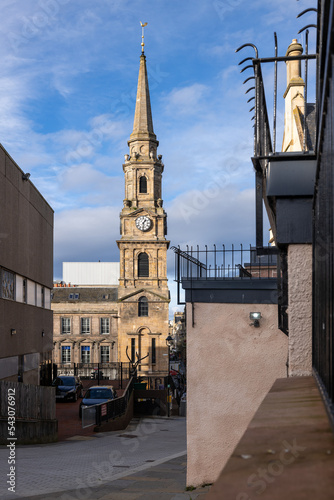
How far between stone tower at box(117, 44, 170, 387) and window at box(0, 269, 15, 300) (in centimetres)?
3957

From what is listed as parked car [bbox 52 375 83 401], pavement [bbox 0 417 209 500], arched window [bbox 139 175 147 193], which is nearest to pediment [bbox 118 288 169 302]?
arched window [bbox 139 175 147 193]

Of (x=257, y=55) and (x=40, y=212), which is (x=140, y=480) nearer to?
(x=257, y=55)

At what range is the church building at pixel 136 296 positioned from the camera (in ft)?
203

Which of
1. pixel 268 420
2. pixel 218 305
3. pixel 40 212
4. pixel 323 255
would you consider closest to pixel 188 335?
pixel 218 305

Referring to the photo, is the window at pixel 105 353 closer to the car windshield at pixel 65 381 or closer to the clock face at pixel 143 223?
the clock face at pixel 143 223

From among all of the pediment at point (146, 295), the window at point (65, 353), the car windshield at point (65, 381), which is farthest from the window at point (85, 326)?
the car windshield at point (65, 381)

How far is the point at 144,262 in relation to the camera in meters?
63.7

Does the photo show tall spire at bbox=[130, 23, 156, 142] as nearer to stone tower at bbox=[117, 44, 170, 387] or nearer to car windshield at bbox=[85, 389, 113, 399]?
stone tower at bbox=[117, 44, 170, 387]

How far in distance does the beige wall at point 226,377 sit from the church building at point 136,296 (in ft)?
158

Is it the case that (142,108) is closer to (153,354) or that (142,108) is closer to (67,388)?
(153,354)

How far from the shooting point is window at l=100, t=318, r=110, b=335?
67688 mm

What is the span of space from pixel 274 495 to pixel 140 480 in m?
9.94

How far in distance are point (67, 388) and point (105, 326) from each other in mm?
38463

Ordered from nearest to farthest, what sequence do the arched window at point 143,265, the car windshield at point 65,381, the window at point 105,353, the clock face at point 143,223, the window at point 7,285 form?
the window at point 7,285
the car windshield at point 65,381
the arched window at point 143,265
the clock face at point 143,223
the window at point 105,353
